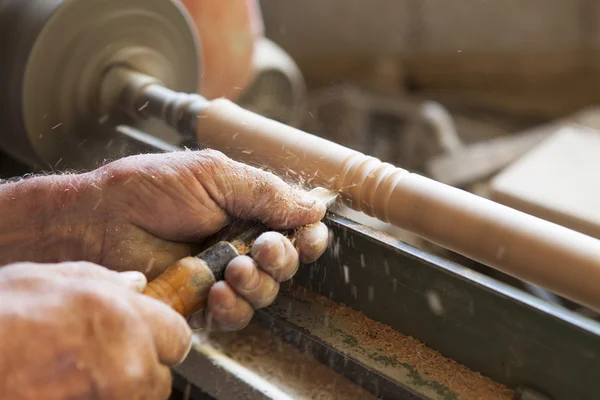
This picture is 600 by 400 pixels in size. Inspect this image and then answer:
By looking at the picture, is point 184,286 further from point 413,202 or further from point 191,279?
point 413,202

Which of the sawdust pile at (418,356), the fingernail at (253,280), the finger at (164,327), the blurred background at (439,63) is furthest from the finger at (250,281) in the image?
the blurred background at (439,63)

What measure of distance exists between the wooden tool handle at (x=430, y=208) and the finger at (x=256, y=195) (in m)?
0.11

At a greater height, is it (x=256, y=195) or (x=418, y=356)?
(x=256, y=195)

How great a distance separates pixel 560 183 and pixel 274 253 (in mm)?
874

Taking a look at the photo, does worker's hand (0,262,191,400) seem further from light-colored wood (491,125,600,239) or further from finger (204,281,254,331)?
light-colored wood (491,125,600,239)

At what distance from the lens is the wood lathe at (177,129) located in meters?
0.85

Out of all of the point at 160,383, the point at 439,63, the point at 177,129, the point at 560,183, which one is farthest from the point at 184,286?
the point at 439,63

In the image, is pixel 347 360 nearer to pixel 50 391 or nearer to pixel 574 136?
pixel 50 391

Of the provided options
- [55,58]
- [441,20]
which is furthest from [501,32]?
[55,58]

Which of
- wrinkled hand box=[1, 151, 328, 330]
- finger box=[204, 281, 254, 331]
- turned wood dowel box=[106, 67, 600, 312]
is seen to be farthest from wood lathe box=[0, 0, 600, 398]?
finger box=[204, 281, 254, 331]

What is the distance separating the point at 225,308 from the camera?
2.63 feet

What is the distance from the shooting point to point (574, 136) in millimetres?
1602

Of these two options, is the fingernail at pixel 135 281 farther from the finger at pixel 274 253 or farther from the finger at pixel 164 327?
the finger at pixel 274 253

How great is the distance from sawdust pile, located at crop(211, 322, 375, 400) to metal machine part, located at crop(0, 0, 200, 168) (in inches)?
21.1
